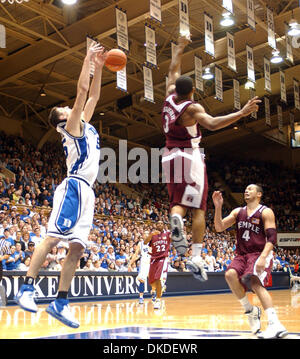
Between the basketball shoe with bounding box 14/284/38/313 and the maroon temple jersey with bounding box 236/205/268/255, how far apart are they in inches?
116

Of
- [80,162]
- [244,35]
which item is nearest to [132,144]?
[244,35]

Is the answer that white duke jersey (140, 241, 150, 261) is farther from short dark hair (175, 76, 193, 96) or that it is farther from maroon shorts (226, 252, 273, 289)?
short dark hair (175, 76, 193, 96)

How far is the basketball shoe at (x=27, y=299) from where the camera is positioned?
5062mm

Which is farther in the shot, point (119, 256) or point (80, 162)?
point (119, 256)

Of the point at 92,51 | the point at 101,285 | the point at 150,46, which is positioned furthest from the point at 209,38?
the point at 92,51

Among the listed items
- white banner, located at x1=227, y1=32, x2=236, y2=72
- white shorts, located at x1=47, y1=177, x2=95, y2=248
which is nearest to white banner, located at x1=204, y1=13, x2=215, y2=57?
white banner, located at x1=227, y1=32, x2=236, y2=72

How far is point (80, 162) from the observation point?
5.64 metres

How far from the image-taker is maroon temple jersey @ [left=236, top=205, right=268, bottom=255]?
6.79 metres

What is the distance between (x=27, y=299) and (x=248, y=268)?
9.37ft

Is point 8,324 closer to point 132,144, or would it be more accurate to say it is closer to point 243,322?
point 243,322

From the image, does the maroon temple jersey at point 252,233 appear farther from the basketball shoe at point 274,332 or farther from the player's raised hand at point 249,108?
the player's raised hand at point 249,108

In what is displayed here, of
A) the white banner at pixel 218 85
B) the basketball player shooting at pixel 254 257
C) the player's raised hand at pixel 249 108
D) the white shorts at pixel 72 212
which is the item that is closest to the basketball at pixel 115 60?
the white shorts at pixel 72 212

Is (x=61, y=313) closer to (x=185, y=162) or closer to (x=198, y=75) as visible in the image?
(x=185, y=162)
